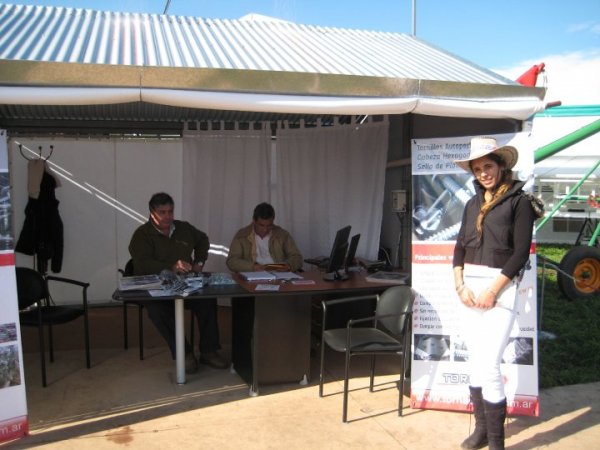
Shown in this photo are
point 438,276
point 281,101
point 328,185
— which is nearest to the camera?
point 281,101

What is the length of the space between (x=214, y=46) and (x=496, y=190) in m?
2.19

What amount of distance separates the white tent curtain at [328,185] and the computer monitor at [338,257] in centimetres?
147

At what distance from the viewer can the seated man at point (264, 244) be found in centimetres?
472

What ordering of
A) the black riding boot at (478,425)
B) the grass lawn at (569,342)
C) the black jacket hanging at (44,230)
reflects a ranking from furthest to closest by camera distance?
the black jacket hanging at (44,230), the grass lawn at (569,342), the black riding boot at (478,425)

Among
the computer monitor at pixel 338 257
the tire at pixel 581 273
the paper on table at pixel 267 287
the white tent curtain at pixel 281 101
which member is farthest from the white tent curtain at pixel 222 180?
the tire at pixel 581 273

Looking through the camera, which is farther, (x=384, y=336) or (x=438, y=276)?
(x=384, y=336)

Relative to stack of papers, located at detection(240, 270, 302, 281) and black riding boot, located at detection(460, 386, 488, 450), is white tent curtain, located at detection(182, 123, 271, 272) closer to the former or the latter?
stack of papers, located at detection(240, 270, 302, 281)

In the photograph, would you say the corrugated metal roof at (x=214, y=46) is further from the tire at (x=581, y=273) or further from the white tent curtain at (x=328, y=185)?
the tire at (x=581, y=273)

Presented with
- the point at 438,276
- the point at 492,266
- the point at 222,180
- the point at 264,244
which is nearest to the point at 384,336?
the point at 438,276

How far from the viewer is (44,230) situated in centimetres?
564

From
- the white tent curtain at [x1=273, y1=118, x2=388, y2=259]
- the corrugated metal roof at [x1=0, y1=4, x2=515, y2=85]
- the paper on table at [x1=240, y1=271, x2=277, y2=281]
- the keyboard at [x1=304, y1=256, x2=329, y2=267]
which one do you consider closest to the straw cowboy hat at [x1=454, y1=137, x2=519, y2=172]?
the corrugated metal roof at [x1=0, y1=4, x2=515, y2=85]

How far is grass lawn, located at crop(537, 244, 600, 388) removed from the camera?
4141 mm

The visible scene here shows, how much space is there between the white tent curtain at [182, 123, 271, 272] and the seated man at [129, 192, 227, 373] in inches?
53.5

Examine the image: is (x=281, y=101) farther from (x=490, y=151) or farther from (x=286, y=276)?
(x=286, y=276)
